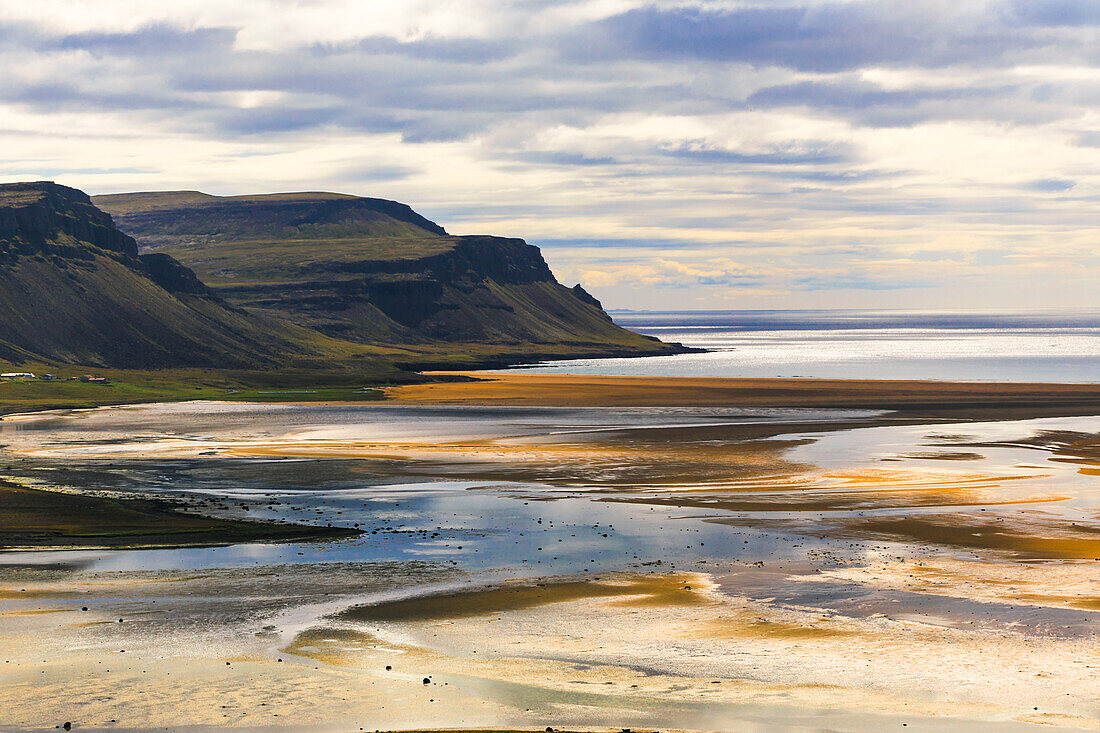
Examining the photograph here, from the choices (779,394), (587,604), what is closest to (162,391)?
(779,394)

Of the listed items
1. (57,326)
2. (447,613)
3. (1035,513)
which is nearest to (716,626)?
(447,613)

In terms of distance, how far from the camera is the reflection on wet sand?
2144cm

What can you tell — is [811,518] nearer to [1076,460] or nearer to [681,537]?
[681,537]

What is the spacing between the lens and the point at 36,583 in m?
31.8

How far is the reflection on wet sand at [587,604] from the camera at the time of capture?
21438 millimetres

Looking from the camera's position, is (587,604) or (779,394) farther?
(779,394)

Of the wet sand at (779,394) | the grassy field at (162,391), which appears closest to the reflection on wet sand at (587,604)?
the wet sand at (779,394)

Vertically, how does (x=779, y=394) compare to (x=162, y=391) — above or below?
above

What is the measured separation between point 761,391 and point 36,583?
110m

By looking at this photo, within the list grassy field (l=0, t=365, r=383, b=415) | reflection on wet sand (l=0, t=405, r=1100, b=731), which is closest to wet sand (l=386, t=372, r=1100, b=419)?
grassy field (l=0, t=365, r=383, b=415)

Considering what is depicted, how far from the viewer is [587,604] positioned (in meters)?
30.1

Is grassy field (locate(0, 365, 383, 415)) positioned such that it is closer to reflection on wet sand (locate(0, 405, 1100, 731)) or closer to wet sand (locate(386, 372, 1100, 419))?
wet sand (locate(386, 372, 1100, 419))

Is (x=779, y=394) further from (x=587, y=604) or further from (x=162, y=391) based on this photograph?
(x=587, y=604)

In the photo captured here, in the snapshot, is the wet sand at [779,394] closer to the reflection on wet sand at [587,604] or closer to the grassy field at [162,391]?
the grassy field at [162,391]
